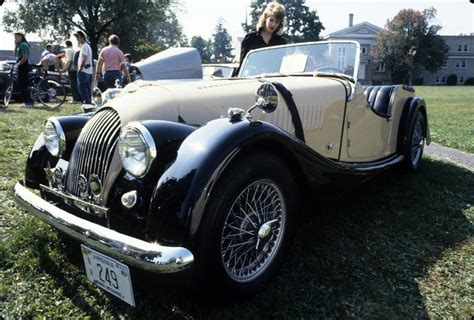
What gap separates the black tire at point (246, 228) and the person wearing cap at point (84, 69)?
28.4 ft

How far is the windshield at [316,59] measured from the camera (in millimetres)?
3859

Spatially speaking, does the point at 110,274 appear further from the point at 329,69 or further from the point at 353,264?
the point at 329,69

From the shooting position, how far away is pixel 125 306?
7.24ft

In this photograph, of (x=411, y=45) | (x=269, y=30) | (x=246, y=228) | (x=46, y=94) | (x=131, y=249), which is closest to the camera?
(x=131, y=249)

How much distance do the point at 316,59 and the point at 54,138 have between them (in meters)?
2.48

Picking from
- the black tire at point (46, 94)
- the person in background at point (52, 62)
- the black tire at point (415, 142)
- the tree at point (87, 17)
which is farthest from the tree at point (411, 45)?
the black tire at point (415, 142)

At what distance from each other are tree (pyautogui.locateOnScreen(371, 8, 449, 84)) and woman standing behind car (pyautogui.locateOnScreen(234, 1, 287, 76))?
61.0 meters

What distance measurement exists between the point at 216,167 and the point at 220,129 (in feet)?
0.87

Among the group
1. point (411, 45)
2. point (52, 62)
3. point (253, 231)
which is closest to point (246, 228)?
point (253, 231)

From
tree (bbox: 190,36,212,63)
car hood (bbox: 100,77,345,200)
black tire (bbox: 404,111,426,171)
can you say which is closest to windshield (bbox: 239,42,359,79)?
car hood (bbox: 100,77,345,200)

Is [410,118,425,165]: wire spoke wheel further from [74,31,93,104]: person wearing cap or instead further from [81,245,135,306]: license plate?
[74,31,93,104]: person wearing cap

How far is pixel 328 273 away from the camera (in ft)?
8.46

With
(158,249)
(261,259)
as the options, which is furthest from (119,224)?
(261,259)

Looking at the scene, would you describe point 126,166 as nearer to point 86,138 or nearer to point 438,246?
point 86,138
